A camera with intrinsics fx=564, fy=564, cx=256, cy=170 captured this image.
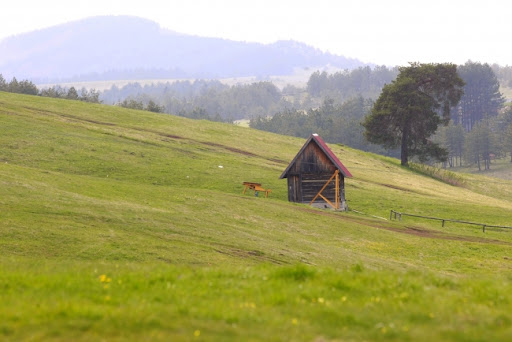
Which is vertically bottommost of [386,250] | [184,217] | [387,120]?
[386,250]

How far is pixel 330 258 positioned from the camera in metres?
28.3

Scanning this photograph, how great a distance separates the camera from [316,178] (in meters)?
54.7

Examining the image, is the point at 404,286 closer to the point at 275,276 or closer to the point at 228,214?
the point at 275,276

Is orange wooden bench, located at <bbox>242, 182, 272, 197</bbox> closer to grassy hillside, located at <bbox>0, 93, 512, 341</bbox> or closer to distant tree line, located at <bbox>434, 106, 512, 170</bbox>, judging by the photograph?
grassy hillside, located at <bbox>0, 93, 512, 341</bbox>

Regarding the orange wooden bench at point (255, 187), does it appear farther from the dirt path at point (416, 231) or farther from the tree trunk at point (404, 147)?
the tree trunk at point (404, 147)

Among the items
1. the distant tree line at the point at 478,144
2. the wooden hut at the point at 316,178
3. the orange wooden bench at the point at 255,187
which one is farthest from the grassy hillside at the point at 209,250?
the distant tree line at the point at 478,144

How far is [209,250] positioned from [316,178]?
30.5 metres

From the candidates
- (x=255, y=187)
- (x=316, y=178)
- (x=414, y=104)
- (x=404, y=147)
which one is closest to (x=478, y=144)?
(x=404, y=147)

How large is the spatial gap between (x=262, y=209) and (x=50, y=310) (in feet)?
105

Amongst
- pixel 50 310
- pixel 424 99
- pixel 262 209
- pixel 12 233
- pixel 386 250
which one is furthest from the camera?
pixel 424 99

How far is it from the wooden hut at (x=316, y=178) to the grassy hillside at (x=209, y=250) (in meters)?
2.14

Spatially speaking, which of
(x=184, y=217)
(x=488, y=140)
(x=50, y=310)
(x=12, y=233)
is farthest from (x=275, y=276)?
(x=488, y=140)

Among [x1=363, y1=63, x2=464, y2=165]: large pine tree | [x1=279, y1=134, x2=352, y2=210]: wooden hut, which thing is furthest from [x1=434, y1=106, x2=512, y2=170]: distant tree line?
[x1=279, y1=134, x2=352, y2=210]: wooden hut

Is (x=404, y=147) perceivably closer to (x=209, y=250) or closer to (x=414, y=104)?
(x=414, y=104)
